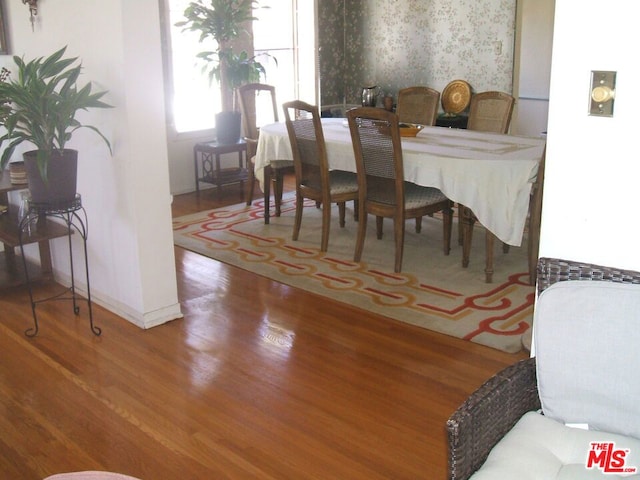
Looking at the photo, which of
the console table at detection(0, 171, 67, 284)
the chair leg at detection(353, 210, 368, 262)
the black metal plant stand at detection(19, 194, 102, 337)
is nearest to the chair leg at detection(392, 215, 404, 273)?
the chair leg at detection(353, 210, 368, 262)

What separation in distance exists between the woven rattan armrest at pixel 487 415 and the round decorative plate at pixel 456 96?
16.6 ft

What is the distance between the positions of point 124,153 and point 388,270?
173 cm

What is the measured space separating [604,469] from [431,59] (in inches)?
225

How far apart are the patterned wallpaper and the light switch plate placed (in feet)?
15.1

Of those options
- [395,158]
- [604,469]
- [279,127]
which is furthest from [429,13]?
[604,469]

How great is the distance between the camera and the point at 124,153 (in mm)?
3301

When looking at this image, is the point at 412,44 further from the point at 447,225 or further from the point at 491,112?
the point at 447,225

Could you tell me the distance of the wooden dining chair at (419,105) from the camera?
5.49 meters

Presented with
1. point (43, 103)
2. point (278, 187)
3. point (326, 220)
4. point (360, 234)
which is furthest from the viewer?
point (278, 187)

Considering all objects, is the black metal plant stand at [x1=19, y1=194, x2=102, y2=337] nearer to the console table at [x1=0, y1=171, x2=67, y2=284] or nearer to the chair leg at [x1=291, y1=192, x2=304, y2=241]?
the console table at [x1=0, y1=171, x2=67, y2=284]

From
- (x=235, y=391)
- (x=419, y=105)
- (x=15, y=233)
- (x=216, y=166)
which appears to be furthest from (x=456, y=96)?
(x=235, y=391)

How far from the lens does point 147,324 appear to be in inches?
137

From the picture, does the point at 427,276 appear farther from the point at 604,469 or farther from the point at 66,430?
the point at 604,469

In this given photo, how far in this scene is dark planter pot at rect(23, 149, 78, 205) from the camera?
10.5ft
